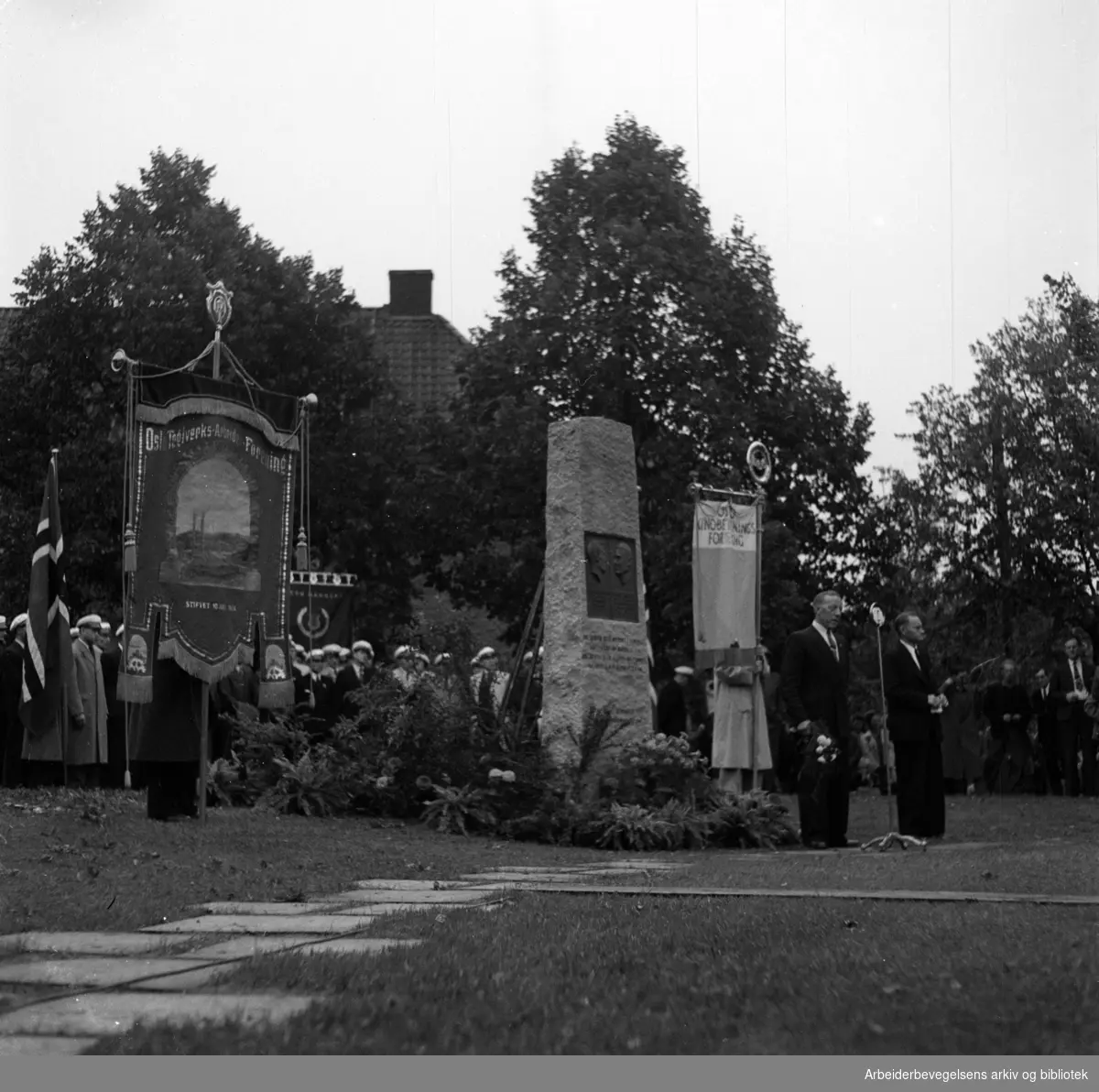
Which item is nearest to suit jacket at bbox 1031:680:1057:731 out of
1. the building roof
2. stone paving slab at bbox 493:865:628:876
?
stone paving slab at bbox 493:865:628:876

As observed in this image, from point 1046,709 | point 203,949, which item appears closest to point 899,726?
point 203,949

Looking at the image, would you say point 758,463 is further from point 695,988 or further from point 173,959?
point 695,988

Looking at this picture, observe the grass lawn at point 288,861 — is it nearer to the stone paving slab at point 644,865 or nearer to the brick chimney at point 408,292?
the stone paving slab at point 644,865

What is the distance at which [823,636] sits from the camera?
14547 mm

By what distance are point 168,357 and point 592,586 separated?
2045cm

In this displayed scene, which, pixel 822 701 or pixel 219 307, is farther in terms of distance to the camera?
pixel 219 307

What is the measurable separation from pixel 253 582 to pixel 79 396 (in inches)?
929

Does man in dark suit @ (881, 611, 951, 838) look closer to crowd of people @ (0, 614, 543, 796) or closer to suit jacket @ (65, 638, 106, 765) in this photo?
crowd of people @ (0, 614, 543, 796)

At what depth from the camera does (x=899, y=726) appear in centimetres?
1469

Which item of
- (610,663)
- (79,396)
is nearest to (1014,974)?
(610,663)

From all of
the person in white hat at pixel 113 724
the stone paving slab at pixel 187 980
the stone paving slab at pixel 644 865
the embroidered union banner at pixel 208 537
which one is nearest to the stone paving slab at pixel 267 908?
the stone paving slab at pixel 187 980

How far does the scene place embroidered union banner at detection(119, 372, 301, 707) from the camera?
13414mm

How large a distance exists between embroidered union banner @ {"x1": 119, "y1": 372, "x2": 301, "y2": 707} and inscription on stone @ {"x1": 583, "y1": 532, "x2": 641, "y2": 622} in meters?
3.04

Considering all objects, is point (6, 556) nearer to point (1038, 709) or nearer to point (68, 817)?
point (1038, 709)
